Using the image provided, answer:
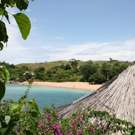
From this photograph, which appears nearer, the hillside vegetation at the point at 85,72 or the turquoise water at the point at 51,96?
the turquoise water at the point at 51,96

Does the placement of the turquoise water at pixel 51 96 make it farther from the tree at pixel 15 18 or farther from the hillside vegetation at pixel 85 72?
the tree at pixel 15 18

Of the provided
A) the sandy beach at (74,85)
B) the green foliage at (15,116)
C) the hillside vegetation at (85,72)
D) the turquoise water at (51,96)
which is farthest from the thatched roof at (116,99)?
the sandy beach at (74,85)

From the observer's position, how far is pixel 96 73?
83562mm

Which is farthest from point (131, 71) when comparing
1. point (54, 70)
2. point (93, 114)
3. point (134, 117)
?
point (54, 70)

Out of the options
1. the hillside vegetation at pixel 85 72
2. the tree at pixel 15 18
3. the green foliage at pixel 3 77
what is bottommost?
the hillside vegetation at pixel 85 72

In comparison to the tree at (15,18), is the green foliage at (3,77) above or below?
below

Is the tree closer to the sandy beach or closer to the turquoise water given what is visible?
the turquoise water

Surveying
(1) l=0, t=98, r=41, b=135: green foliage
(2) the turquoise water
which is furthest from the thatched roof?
(2) the turquoise water

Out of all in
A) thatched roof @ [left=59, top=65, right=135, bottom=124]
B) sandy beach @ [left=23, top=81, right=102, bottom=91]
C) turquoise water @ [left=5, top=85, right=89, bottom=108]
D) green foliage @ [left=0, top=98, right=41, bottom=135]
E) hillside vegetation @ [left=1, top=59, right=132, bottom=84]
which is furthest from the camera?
hillside vegetation @ [left=1, top=59, right=132, bottom=84]

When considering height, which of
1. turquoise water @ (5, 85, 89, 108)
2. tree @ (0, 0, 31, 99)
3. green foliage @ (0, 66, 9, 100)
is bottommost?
turquoise water @ (5, 85, 89, 108)

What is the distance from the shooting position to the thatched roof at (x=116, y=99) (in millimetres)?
9570

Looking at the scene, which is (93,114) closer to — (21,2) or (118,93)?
(118,93)

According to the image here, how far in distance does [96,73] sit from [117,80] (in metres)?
72.7

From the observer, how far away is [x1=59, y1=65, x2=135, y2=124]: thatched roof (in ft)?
31.4
